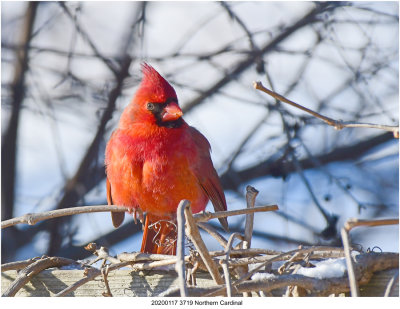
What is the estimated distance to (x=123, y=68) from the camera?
8.47 ft

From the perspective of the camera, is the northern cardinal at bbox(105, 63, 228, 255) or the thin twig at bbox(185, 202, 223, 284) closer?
the thin twig at bbox(185, 202, 223, 284)

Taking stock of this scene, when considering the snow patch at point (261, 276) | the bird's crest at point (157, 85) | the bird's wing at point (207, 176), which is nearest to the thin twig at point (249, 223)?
the snow patch at point (261, 276)

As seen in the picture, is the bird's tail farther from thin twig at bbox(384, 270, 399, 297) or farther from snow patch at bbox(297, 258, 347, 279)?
thin twig at bbox(384, 270, 399, 297)

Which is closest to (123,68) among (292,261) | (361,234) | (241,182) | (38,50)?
(38,50)

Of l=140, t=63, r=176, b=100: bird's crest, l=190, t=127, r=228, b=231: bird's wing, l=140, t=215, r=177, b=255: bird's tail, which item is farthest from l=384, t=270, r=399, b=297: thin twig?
l=140, t=63, r=176, b=100: bird's crest

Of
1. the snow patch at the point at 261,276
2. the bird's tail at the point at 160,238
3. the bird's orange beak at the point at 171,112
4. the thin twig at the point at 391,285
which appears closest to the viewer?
the thin twig at the point at 391,285

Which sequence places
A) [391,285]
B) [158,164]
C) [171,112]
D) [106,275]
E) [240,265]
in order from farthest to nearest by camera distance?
[171,112], [158,164], [106,275], [240,265], [391,285]

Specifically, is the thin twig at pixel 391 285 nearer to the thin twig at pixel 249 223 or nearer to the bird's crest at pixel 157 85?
the thin twig at pixel 249 223

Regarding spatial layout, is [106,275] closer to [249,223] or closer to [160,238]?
[249,223]

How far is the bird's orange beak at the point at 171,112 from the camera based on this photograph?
2.11 metres

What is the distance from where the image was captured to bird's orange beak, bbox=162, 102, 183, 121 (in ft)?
6.91

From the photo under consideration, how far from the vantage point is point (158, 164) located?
2.01 meters

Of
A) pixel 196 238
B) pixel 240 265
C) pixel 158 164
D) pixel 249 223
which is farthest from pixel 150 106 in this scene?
pixel 196 238

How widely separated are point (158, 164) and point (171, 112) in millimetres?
210
